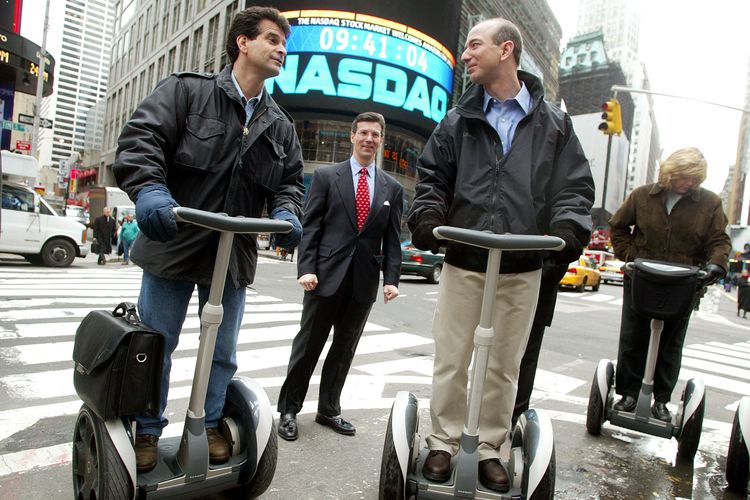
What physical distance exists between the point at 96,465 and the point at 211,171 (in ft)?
4.05

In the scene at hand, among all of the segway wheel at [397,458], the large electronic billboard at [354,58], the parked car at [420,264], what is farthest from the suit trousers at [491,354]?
the large electronic billboard at [354,58]

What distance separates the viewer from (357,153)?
3.65 metres

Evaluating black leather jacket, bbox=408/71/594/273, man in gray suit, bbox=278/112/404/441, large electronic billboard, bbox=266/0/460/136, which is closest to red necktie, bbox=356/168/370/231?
man in gray suit, bbox=278/112/404/441

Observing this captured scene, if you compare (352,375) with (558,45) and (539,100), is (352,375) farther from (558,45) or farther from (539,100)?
(558,45)

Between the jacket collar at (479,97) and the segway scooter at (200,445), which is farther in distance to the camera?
the jacket collar at (479,97)

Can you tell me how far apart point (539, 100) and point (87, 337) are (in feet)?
7.16

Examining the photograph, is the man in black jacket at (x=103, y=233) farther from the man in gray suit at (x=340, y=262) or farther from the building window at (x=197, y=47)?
the building window at (x=197, y=47)

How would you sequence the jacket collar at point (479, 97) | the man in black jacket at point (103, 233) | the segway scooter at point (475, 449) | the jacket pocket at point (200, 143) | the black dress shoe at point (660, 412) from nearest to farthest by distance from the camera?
the segway scooter at point (475, 449) → the jacket pocket at point (200, 143) → the jacket collar at point (479, 97) → the black dress shoe at point (660, 412) → the man in black jacket at point (103, 233)

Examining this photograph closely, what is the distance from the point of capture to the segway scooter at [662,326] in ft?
11.0

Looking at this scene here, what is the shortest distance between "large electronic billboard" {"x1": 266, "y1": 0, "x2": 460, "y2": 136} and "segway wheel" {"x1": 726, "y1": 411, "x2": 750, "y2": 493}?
32372 mm

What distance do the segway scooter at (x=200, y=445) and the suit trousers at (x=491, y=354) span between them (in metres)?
0.76

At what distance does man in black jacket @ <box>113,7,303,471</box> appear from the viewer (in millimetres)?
2250

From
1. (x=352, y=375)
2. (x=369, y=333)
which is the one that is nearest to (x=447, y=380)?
(x=352, y=375)

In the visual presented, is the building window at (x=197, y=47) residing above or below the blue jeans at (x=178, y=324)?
above
